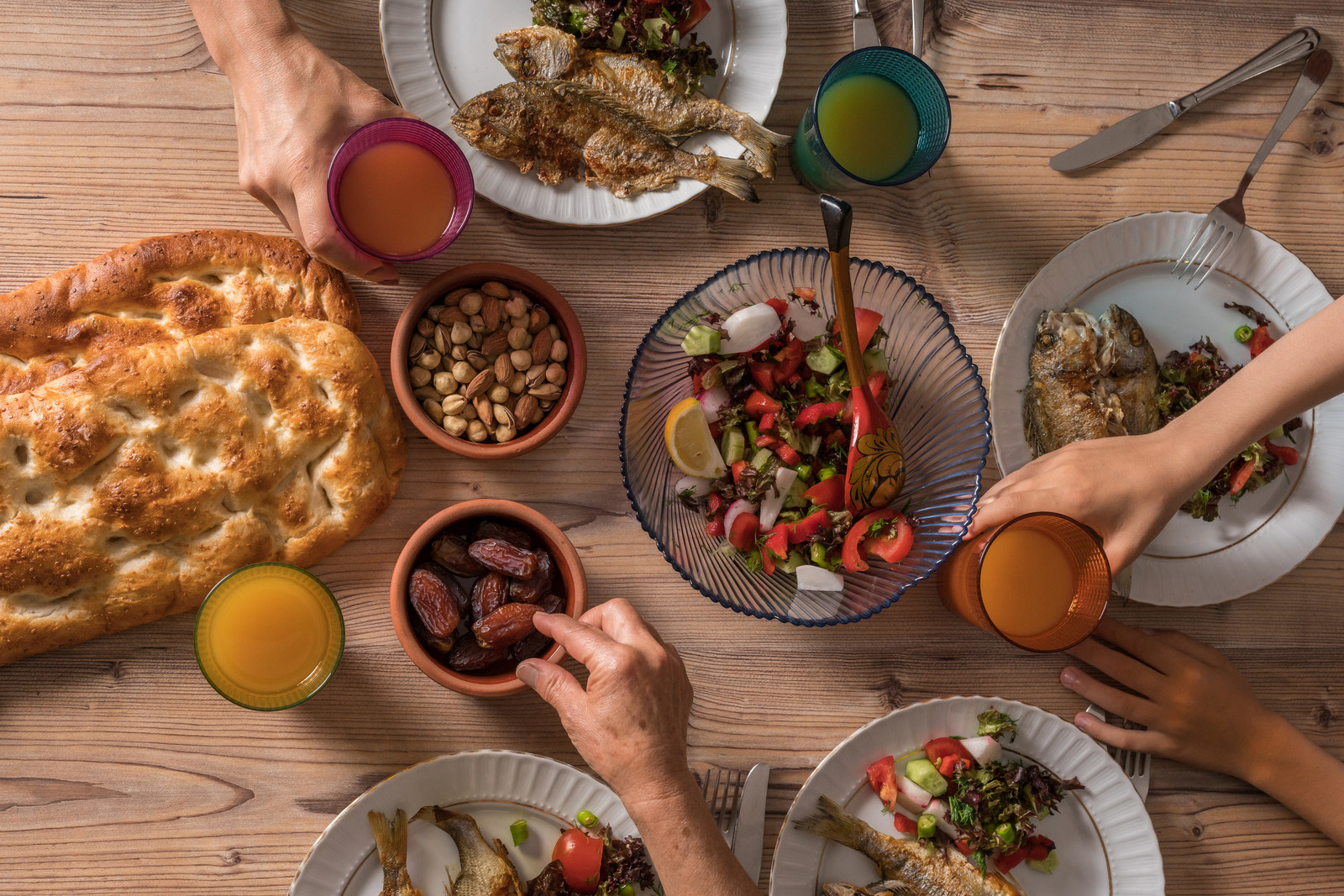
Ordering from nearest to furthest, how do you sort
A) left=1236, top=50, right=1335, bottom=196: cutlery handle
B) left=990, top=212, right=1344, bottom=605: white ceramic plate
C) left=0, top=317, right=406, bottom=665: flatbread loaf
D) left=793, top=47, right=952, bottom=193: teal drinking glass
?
left=0, top=317, right=406, bottom=665: flatbread loaf
left=793, top=47, right=952, bottom=193: teal drinking glass
left=990, top=212, right=1344, bottom=605: white ceramic plate
left=1236, top=50, right=1335, bottom=196: cutlery handle

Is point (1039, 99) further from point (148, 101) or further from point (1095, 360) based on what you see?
point (148, 101)

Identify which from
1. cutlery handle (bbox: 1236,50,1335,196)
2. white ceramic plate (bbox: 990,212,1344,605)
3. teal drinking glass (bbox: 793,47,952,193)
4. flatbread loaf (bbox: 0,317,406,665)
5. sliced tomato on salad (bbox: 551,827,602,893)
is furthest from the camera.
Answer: cutlery handle (bbox: 1236,50,1335,196)

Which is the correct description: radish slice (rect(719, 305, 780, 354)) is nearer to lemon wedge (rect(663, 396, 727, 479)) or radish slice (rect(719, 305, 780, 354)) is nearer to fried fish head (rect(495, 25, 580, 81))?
lemon wedge (rect(663, 396, 727, 479))

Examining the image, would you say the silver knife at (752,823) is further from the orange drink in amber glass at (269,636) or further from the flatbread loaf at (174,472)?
the flatbread loaf at (174,472)

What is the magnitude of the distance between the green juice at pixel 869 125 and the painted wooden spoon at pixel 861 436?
286 millimetres

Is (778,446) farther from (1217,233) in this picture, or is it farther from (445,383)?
(1217,233)

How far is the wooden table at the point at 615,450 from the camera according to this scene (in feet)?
5.78

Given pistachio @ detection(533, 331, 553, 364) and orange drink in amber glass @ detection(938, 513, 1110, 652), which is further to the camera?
pistachio @ detection(533, 331, 553, 364)

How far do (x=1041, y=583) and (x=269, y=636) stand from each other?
161cm

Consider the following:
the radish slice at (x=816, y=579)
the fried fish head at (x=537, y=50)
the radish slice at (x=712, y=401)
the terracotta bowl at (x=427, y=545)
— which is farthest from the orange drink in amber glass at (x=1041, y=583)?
the fried fish head at (x=537, y=50)

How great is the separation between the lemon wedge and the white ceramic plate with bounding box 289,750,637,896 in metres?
0.70

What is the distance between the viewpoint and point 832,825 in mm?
1744

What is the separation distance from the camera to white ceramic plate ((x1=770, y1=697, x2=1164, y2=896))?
178 cm

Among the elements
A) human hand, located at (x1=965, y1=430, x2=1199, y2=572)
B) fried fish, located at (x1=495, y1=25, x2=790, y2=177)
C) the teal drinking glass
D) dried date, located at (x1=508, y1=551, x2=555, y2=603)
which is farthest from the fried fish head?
human hand, located at (x1=965, y1=430, x2=1199, y2=572)
